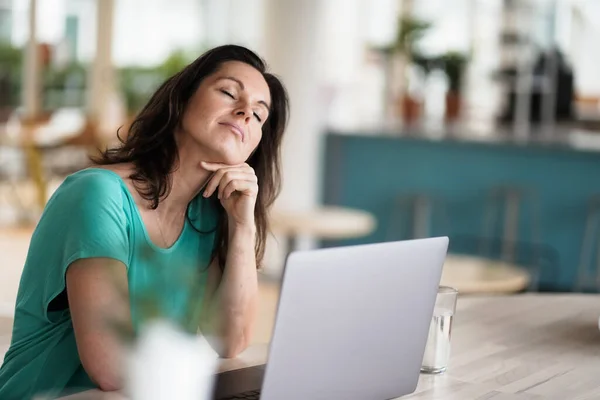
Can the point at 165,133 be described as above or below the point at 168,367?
above

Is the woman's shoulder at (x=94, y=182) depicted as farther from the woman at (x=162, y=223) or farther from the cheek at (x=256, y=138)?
the cheek at (x=256, y=138)

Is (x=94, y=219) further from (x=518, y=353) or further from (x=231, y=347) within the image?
(x=518, y=353)

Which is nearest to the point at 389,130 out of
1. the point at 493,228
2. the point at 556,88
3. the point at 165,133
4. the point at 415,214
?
the point at 415,214

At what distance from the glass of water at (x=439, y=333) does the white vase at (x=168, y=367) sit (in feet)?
2.28

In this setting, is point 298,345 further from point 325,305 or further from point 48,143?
point 48,143

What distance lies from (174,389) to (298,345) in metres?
0.26

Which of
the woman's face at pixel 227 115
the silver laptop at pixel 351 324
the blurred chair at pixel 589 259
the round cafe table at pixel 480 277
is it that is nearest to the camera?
the silver laptop at pixel 351 324

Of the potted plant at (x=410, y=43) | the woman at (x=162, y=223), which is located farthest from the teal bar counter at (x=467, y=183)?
the woman at (x=162, y=223)

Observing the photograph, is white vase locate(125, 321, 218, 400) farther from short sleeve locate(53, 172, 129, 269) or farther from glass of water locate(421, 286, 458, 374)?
glass of water locate(421, 286, 458, 374)

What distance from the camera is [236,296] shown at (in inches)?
74.9

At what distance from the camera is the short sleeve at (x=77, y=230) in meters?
1.65

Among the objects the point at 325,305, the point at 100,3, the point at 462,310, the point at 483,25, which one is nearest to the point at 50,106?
the point at 100,3

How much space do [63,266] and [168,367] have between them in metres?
0.58

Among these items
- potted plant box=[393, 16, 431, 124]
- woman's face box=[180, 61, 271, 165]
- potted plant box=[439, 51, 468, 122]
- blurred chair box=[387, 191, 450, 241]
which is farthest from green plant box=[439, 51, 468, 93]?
woman's face box=[180, 61, 271, 165]
